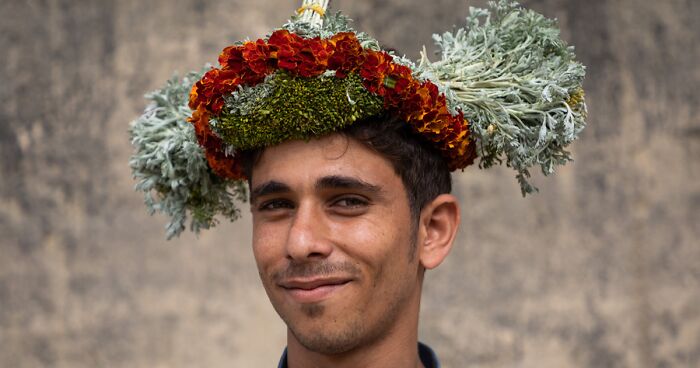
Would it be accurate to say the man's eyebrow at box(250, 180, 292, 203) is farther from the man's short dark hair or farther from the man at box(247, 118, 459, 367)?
the man's short dark hair

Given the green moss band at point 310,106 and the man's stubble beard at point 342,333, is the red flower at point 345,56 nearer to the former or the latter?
the green moss band at point 310,106

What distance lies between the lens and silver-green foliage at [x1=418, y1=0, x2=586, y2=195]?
3383 millimetres

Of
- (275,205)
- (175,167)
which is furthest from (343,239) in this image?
(175,167)

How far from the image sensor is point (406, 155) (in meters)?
3.33

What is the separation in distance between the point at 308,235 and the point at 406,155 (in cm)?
42

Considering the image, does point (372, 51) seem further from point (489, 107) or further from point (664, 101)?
point (664, 101)

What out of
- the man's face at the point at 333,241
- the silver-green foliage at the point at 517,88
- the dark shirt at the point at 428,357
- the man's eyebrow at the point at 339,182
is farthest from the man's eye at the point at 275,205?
the dark shirt at the point at 428,357

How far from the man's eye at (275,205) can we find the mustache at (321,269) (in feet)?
0.64

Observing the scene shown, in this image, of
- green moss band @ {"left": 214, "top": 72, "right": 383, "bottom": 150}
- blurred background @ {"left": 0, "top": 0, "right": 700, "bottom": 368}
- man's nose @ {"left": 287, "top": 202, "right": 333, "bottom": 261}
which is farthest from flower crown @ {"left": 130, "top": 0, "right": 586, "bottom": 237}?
blurred background @ {"left": 0, "top": 0, "right": 700, "bottom": 368}

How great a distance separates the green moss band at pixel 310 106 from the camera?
10.4ft

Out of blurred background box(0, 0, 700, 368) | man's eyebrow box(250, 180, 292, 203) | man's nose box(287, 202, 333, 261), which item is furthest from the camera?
blurred background box(0, 0, 700, 368)

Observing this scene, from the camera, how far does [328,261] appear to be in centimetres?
315

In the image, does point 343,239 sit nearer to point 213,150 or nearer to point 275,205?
point 275,205

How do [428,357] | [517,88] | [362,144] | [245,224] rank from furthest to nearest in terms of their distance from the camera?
[245,224]
[428,357]
[517,88]
[362,144]
